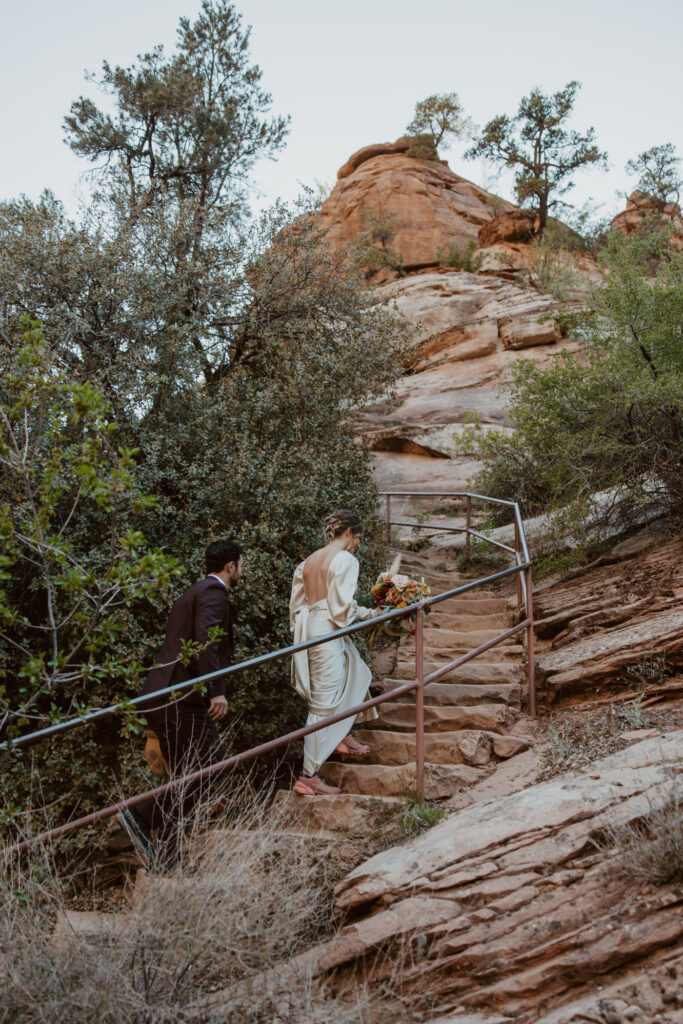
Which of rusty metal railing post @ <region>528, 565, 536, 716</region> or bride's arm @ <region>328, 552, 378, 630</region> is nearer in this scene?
bride's arm @ <region>328, 552, 378, 630</region>

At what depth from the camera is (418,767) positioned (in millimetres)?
4570

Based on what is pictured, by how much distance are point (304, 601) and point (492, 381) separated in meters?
13.1

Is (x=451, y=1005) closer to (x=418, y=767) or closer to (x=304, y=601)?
(x=418, y=767)

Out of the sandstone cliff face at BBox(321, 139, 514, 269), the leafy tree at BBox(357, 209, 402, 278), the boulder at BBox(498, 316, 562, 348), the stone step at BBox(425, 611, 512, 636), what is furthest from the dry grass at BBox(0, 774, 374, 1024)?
the sandstone cliff face at BBox(321, 139, 514, 269)

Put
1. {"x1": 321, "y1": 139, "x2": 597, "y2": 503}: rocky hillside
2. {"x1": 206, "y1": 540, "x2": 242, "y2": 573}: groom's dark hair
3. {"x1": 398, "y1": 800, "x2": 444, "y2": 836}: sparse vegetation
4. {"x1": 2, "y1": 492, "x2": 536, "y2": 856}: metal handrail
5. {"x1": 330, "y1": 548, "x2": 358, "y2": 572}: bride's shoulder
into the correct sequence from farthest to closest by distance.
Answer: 1. {"x1": 321, "y1": 139, "x2": 597, "y2": 503}: rocky hillside
2. {"x1": 330, "y1": 548, "x2": 358, "y2": 572}: bride's shoulder
3. {"x1": 206, "y1": 540, "x2": 242, "y2": 573}: groom's dark hair
4. {"x1": 398, "y1": 800, "x2": 444, "y2": 836}: sparse vegetation
5. {"x1": 2, "y1": 492, "x2": 536, "y2": 856}: metal handrail

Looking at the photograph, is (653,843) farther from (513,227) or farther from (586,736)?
(513,227)

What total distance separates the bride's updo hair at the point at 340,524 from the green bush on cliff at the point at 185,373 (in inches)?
43.1

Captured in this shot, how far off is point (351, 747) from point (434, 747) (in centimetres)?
60

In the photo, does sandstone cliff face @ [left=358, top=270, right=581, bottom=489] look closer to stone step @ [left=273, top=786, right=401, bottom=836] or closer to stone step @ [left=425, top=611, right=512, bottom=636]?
stone step @ [left=425, top=611, right=512, bottom=636]

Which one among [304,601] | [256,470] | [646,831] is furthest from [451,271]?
[646,831]

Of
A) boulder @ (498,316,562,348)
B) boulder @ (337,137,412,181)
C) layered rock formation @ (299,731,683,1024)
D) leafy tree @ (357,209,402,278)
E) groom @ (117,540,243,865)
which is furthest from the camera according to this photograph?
boulder @ (337,137,412,181)

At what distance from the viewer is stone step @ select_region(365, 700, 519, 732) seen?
558cm

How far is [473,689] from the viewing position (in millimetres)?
6094

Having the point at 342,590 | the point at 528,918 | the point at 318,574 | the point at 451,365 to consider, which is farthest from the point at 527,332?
the point at 528,918
